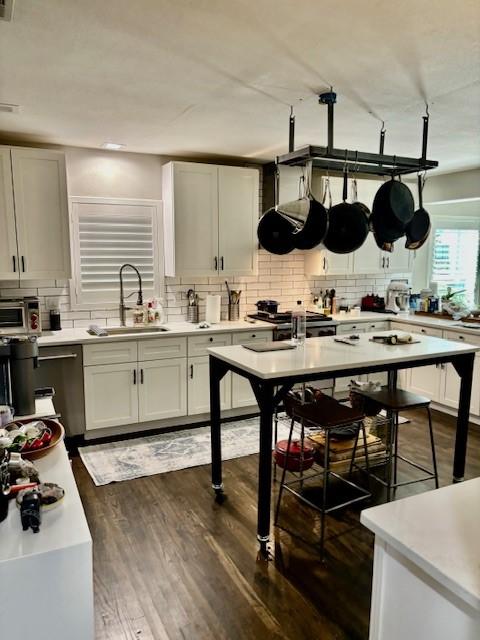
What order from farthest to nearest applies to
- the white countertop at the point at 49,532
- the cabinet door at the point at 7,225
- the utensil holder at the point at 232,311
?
the utensil holder at the point at 232,311 < the cabinet door at the point at 7,225 < the white countertop at the point at 49,532

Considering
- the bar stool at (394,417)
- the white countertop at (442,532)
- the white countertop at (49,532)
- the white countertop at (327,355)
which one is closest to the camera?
the white countertop at (442,532)

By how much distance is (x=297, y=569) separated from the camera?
96.9 inches

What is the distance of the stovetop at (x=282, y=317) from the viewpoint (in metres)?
4.72

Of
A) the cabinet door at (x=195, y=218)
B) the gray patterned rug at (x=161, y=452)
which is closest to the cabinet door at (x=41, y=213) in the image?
the cabinet door at (x=195, y=218)

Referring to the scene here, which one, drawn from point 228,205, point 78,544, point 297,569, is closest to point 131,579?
point 297,569

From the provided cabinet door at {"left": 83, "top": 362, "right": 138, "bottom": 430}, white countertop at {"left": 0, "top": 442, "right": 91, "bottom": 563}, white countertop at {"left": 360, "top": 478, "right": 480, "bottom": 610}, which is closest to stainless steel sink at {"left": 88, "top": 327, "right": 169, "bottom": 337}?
cabinet door at {"left": 83, "top": 362, "right": 138, "bottom": 430}

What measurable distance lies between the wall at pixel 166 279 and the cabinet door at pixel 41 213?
0.36 meters

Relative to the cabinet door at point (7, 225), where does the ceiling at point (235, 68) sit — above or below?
above

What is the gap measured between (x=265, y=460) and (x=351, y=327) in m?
2.84

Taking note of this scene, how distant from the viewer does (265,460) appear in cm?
260

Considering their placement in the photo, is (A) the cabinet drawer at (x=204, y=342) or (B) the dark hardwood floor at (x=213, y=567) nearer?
(B) the dark hardwood floor at (x=213, y=567)

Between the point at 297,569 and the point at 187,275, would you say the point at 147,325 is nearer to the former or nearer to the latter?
the point at 187,275

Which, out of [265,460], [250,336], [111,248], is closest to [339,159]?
[265,460]

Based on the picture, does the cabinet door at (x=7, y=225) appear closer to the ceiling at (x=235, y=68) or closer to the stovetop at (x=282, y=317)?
the ceiling at (x=235, y=68)
